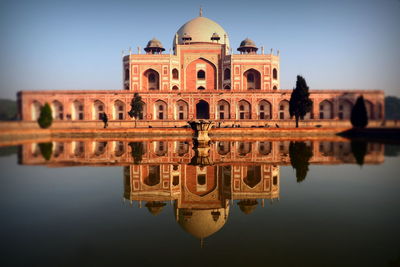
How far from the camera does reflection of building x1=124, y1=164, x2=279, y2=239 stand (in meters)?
5.14

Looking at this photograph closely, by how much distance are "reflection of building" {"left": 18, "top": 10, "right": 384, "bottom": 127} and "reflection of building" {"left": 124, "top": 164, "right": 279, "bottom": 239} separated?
1939cm

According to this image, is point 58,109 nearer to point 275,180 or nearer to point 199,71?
point 199,71

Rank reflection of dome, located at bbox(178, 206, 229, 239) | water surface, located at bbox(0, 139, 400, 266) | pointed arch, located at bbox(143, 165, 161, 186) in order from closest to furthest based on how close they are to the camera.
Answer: water surface, located at bbox(0, 139, 400, 266)
reflection of dome, located at bbox(178, 206, 229, 239)
pointed arch, located at bbox(143, 165, 161, 186)

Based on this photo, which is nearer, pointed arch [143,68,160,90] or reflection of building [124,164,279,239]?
reflection of building [124,164,279,239]

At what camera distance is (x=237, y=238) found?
4203 millimetres

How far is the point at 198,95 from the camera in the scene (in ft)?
105

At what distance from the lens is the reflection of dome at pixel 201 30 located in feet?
130

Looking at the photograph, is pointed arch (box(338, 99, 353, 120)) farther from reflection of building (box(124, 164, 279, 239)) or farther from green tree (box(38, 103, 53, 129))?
green tree (box(38, 103, 53, 129))

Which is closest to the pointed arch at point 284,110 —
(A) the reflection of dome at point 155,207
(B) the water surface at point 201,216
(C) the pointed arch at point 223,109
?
(C) the pointed arch at point 223,109

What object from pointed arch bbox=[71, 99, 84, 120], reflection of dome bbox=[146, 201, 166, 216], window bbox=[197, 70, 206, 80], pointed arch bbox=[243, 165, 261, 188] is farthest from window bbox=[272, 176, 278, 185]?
window bbox=[197, 70, 206, 80]

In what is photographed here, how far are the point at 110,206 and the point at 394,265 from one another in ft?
14.1

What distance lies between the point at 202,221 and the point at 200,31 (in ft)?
124

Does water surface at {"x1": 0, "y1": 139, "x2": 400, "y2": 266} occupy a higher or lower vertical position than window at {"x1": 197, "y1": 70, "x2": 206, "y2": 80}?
lower

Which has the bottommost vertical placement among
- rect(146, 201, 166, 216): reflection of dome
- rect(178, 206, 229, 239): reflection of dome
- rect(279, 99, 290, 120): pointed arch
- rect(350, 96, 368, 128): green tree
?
rect(178, 206, 229, 239): reflection of dome
